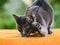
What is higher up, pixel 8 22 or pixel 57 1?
pixel 57 1

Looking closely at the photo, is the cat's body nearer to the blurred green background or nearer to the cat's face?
the cat's face

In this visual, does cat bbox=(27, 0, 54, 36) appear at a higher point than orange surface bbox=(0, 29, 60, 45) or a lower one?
higher

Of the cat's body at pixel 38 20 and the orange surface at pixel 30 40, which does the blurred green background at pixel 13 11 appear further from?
the orange surface at pixel 30 40

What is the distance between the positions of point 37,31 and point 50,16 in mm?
147

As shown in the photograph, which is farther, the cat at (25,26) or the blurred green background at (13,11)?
the blurred green background at (13,11)

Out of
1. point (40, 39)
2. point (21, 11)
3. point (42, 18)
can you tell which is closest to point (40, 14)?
point (42, 18)

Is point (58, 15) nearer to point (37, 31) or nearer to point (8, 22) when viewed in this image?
point (8, 22)

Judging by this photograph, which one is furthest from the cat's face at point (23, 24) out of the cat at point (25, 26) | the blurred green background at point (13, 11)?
the blurred green background at point (13, 11)

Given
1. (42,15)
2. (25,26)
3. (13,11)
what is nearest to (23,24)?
(25,26)

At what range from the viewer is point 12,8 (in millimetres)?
2000

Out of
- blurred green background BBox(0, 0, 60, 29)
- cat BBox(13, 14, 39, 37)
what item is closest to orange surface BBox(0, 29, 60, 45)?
cat BBox(13, 14, 39, 37)

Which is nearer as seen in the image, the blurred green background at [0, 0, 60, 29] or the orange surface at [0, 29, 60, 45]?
the orange surface at [0, 29, 60, 45]

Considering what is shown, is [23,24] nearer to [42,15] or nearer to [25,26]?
[25,26]

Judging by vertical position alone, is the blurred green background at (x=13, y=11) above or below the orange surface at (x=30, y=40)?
above
